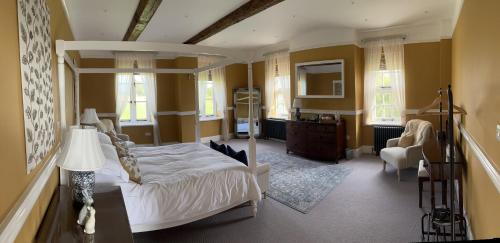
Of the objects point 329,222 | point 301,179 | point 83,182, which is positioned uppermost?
point 83,182

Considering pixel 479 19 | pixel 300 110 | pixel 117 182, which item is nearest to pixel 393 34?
pixel 300 110

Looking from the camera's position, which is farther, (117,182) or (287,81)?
(287,81)

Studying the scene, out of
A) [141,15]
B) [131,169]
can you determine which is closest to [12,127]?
[131,169]

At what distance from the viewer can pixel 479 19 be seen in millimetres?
2748

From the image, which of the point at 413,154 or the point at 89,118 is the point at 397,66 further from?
the point at 89,118

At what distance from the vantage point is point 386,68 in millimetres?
6809

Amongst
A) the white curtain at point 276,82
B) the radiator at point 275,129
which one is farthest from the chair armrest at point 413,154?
the radiator at point 275,129

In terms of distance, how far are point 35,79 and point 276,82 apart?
7331 mm

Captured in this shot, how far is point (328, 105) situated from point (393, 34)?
196 centimetres

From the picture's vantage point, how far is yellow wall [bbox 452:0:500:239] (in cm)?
207

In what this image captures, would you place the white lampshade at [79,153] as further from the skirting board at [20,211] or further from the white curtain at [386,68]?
the white curtain at [386,68]

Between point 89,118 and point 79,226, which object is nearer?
point 79,226

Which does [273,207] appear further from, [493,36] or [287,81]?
[287,81]

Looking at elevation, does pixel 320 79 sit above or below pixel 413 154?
above
